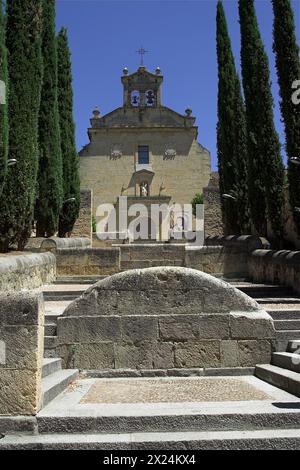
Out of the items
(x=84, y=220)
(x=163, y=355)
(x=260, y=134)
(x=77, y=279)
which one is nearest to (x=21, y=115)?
(x=77, y=279)

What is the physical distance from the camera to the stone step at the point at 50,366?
605 cm

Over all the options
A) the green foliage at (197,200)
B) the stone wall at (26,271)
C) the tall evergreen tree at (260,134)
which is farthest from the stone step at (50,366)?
the green foliage at (197,200)

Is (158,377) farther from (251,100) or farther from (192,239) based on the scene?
(192,239)

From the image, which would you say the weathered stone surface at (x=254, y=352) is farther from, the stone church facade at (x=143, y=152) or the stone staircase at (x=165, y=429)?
the stone church facade at (x=143, y=152)

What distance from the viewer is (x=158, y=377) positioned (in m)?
6.84

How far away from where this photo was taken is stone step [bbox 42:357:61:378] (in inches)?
238

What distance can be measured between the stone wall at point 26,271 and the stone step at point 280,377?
4870 mm

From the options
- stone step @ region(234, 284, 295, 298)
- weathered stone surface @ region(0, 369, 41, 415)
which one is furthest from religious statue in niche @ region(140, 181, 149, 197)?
weathered stone surface @ region(0, 369, 41, 415)

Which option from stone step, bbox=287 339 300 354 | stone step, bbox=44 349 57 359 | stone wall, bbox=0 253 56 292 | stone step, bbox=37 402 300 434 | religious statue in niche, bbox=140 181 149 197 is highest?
religious statue in niche, bbox=140 181 149 197

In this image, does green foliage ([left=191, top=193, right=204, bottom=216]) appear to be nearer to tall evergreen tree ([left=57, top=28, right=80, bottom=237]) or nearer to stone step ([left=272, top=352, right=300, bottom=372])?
tall evergreen tree ([left=57, top=28, right=80, bottom=237])

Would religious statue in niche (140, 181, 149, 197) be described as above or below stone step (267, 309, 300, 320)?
above

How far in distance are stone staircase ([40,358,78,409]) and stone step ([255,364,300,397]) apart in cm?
223

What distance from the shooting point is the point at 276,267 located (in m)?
13.0
